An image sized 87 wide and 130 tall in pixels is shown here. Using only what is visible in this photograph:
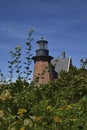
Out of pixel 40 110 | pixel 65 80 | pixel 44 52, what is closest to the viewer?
pixel 40 110

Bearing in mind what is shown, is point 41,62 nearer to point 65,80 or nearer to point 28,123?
point 65,80

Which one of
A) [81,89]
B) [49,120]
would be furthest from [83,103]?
[81,89]

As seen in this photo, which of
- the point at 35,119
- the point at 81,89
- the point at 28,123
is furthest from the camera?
the point at 81,89

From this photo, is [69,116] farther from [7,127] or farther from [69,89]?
[69,89]

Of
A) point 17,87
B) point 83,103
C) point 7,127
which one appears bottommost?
point 7,127

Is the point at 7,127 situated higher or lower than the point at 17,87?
lower

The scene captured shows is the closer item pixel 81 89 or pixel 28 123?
pixel 28 123

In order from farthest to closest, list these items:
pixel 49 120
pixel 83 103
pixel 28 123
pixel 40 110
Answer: pixel 83 103, pixel 40 110, pixel 49 120, pixel 28 123

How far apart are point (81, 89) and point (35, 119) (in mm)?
4216

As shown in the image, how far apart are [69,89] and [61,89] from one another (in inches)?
9.0

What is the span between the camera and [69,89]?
8828 millimetres

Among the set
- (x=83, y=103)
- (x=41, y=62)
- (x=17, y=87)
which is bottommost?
(x=83, y=103)

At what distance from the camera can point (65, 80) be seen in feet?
32.1

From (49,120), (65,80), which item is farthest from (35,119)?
(65,80)
